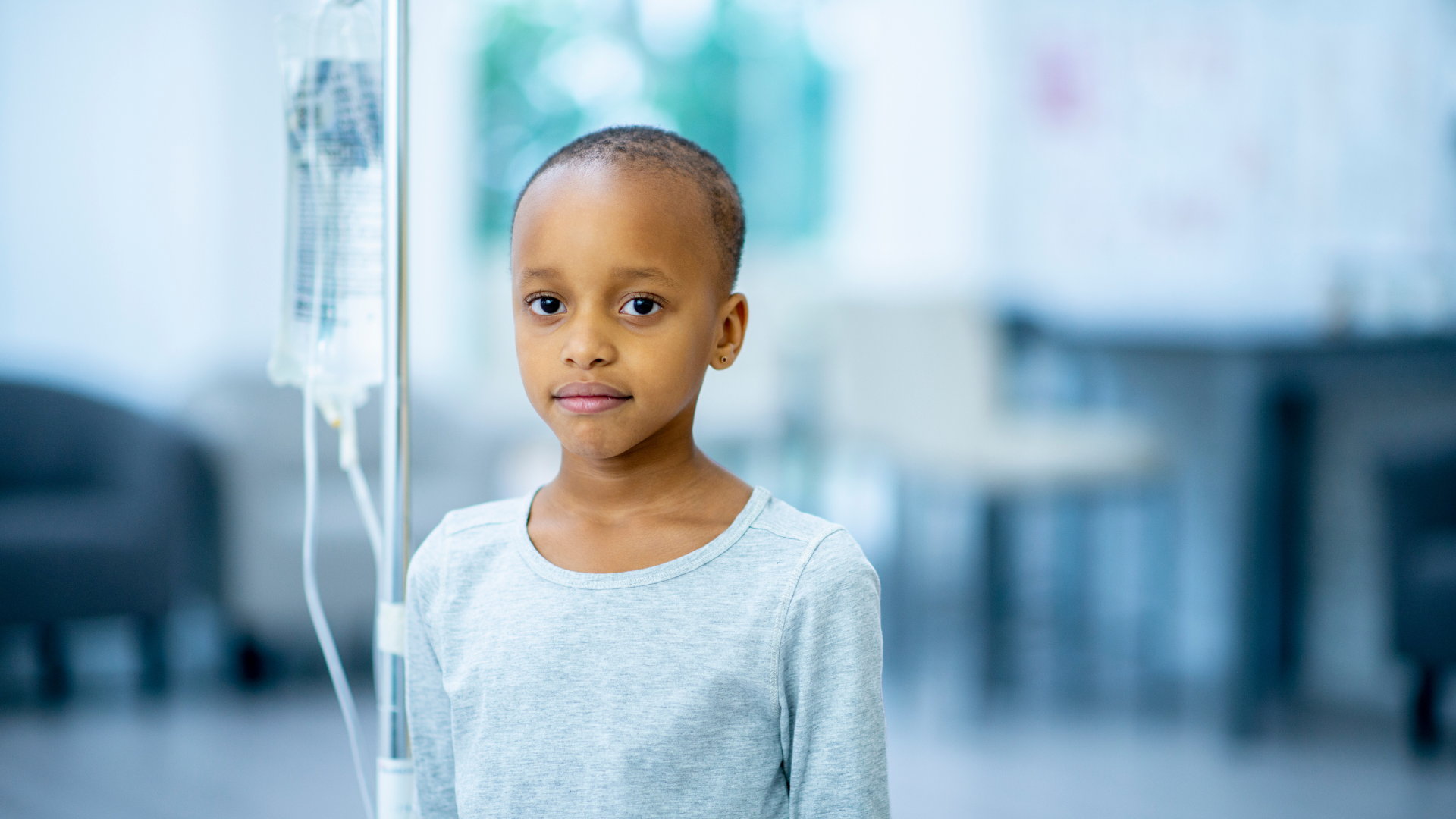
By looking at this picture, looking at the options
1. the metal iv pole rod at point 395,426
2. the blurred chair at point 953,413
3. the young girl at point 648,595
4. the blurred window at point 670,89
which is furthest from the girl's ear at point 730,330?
the blurred window at point 670,89

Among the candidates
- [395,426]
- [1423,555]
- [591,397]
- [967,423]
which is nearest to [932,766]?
[967,423]

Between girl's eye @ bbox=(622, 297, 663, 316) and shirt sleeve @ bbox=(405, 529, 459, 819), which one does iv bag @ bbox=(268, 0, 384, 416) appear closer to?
shirt sleeve @ bbox=(405, 529, 459, 819)

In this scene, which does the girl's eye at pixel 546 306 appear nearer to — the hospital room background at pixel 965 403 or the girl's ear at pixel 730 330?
the girl's ear at pixel 730 330

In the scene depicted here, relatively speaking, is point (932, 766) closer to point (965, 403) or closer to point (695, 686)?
point (965, 403)

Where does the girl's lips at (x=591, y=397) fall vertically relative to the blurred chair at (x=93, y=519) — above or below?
above

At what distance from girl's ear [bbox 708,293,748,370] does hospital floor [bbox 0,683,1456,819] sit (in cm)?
146

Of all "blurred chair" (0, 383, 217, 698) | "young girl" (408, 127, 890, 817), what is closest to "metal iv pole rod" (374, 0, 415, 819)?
"young girl" (408, 127, 890, 817)

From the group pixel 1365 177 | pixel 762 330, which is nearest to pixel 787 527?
pixel 1365 177

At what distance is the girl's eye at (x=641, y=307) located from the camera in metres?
0.76

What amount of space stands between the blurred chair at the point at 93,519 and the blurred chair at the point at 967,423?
1.58 m

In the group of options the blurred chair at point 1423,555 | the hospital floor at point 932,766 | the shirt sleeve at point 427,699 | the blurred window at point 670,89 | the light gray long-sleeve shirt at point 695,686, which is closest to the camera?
the light gray long-sleeve shirt at point 695,686

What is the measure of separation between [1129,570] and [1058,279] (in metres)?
0.94

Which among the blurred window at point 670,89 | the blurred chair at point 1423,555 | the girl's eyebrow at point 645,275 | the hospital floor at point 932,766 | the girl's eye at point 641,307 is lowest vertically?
the hospital floor at point 932,766

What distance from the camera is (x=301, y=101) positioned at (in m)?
1.04
